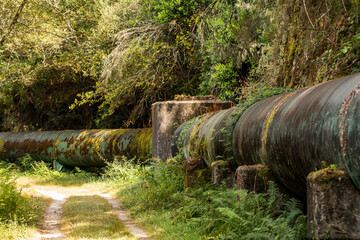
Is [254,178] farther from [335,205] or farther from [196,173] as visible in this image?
[196,173]

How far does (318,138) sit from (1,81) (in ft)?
56.3

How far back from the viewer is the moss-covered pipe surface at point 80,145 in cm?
1366

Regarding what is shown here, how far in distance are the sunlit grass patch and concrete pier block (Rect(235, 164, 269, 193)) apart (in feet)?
6.98

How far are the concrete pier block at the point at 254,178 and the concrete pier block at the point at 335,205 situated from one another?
1.47 metres

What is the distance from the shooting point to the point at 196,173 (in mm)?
7508

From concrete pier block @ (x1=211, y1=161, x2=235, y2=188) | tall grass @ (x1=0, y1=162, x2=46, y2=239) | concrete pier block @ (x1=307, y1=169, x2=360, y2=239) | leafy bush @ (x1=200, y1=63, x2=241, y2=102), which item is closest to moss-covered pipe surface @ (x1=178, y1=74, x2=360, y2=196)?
concrete pier block @ (x1=307, y1=169, x2=360, y2=239)

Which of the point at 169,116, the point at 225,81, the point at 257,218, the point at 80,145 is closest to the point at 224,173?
the point at 257,218

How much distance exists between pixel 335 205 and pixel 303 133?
684 mm

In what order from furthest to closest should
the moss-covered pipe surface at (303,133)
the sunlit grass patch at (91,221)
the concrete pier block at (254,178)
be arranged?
the sunlit grass patch at (91,221) < the concrete pier block at (254,178) < the moss-covered pipe surface at (303,133)

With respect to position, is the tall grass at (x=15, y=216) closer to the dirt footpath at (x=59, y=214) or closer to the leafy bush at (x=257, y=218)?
the dirt footpath at (x=59, y=214)

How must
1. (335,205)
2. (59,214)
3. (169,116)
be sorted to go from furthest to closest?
(169,116)
(59,214)
(335,205)

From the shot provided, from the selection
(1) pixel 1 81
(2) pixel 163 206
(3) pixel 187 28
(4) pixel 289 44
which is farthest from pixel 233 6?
(1) pixel 1 81

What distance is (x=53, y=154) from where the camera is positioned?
17.2 m

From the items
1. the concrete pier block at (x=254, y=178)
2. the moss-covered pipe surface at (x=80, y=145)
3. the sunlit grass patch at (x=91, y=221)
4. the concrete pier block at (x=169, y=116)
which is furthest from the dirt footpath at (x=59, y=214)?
the concrete pier block at (x=254, y=178)
